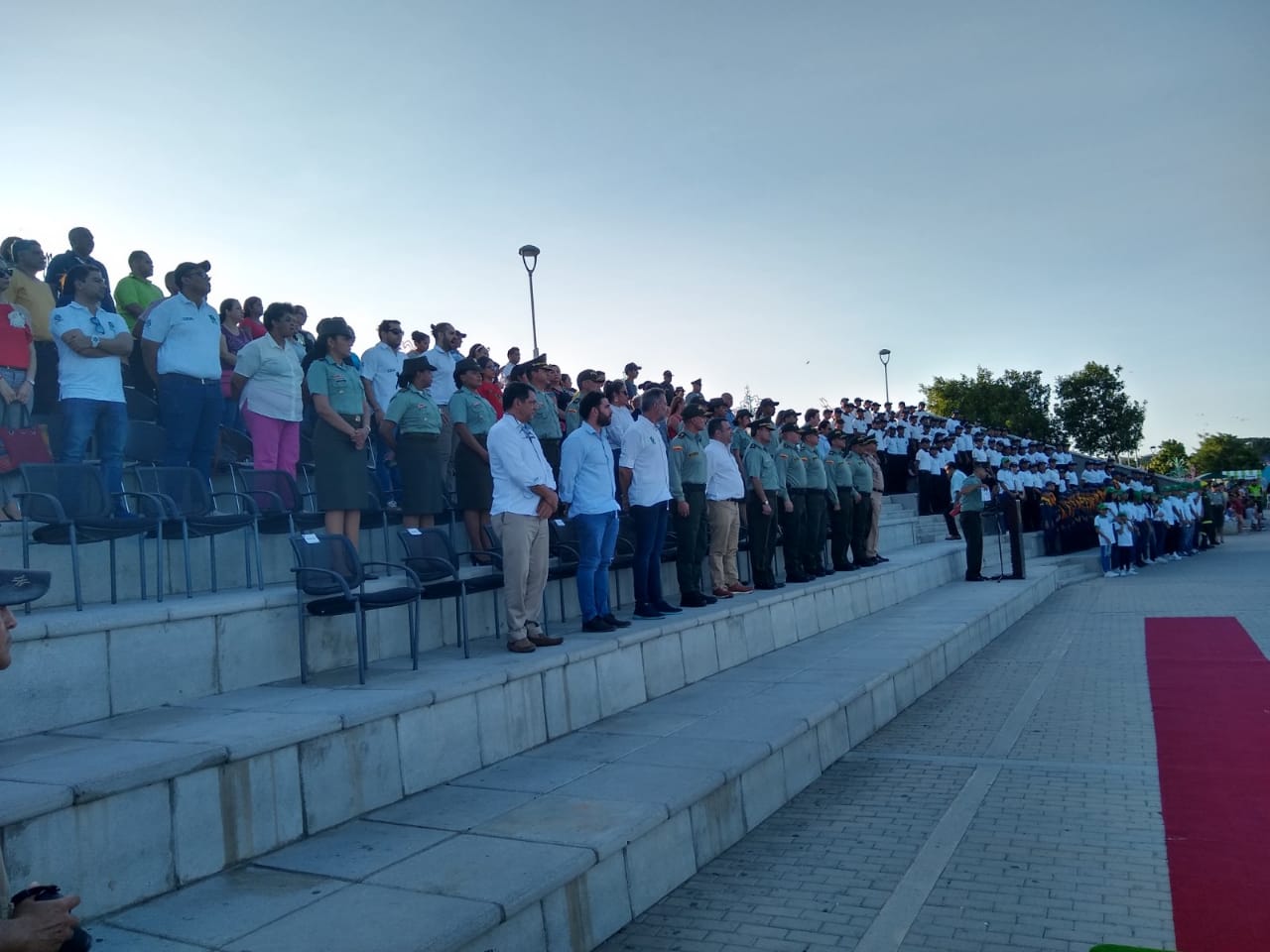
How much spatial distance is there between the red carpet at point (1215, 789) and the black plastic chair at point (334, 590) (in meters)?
4.01

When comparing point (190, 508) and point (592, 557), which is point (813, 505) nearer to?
point (592, 557)

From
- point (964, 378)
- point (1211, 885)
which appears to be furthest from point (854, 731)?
point (964, 378)

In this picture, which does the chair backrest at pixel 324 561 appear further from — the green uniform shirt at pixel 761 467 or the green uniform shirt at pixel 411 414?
the green uniform shirt at pixel 761 467

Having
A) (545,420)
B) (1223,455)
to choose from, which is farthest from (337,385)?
(1223,455)

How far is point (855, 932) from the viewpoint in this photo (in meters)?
3.68

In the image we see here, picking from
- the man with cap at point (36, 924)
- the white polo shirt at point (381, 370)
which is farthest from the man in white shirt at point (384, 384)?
the man with cap at point (36, 924)

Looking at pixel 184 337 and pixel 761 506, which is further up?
pixel 184 337

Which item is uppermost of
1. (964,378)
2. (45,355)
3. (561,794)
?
(964,378)

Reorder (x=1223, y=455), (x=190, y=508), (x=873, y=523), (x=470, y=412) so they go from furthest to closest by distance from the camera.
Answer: (x=1223, y=455), (x=873, y=523), (x=470, y=412), (x=190, y=508)

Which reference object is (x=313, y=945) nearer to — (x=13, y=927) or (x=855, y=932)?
(x=13, y=927)

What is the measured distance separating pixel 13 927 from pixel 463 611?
12.9ft

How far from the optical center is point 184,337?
671cm

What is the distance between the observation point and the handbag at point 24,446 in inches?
237

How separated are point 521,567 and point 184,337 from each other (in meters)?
2.90
